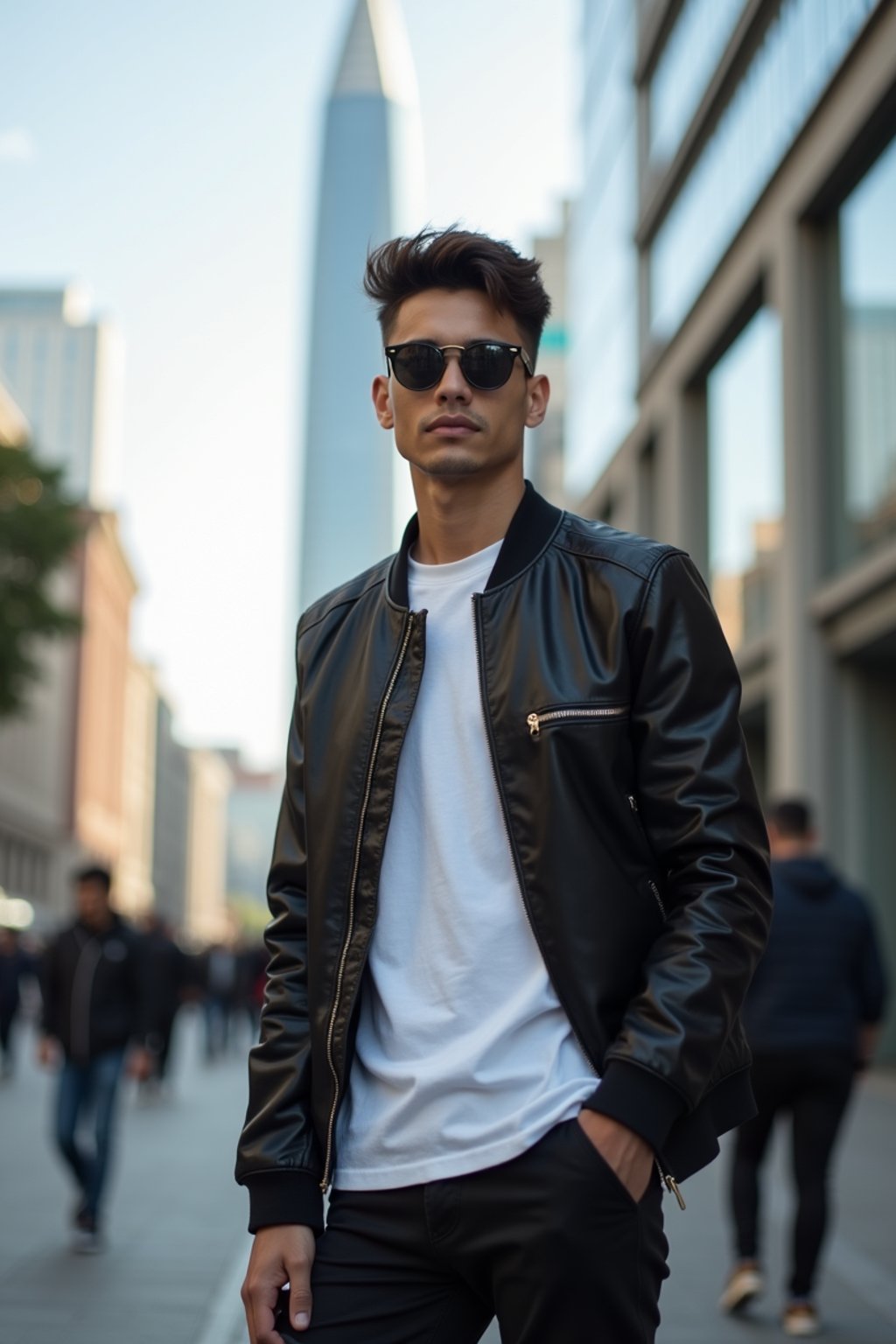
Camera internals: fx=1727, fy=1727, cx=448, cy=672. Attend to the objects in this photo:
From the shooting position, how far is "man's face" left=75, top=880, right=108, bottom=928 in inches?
373

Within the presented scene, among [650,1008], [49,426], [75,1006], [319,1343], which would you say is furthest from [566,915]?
[49,426]

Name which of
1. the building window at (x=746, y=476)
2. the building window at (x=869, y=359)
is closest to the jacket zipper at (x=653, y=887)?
the building window at (x=869, y=359)

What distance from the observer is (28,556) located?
3017 centimetres

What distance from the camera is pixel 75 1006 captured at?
9133 millimetres

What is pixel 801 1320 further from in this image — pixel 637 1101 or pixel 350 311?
pixel 350 311

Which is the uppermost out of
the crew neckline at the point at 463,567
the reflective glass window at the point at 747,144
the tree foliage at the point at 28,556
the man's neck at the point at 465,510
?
the reflective glass window at the point at 747,144

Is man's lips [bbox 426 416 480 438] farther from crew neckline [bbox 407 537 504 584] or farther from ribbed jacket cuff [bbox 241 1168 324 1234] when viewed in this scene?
ribbed jacket cuff [bbox 241 1168 324 1234]

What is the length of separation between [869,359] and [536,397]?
17992 millimetres

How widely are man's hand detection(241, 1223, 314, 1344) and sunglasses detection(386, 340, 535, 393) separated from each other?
3.84 feet

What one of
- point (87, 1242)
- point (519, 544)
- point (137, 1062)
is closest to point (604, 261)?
point (137, 1062)

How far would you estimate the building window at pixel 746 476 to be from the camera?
2303 cm

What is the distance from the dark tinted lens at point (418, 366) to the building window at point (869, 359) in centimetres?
1673

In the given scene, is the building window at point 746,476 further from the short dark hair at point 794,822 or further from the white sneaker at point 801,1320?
the white sneaker at point 801,1320

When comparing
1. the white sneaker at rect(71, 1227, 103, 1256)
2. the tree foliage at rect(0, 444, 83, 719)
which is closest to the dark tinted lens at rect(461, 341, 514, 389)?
the white sneaker at rect(71, 1227, 103, 1256)
